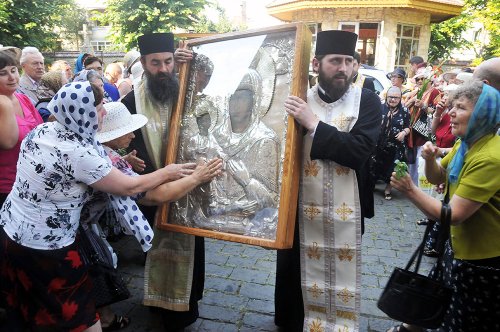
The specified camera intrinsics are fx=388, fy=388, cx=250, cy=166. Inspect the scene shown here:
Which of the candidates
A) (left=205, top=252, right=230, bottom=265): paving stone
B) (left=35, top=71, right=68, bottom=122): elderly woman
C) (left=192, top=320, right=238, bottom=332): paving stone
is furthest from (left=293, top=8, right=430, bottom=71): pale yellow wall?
(left=192, top=320, right=238, bottom=332): paving stone

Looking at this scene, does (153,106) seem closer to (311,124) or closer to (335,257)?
(311,124)

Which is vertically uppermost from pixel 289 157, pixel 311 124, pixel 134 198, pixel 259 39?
pixel 259 39

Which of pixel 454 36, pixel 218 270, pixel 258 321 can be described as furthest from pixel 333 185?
pixel 454 36

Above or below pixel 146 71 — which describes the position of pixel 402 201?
below

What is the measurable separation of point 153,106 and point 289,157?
1112 mm

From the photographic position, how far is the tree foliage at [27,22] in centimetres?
1673

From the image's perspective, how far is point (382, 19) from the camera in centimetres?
1728

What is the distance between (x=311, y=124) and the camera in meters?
2.06

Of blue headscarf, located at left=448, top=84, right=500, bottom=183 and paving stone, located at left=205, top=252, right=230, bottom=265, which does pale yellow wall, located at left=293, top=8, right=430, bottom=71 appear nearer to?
paving stone, located at left=205, top=252, right=230, bottom=265

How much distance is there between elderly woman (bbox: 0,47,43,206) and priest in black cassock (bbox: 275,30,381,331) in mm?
1856

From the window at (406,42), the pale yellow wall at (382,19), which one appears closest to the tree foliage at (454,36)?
the pale yellow wall at (382,19)

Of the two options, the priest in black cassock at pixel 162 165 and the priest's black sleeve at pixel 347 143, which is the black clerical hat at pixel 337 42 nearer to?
the priest's black sleeve at pixel 347 143

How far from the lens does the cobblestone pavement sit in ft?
9.75

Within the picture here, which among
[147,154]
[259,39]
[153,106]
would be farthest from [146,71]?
[259,39]
